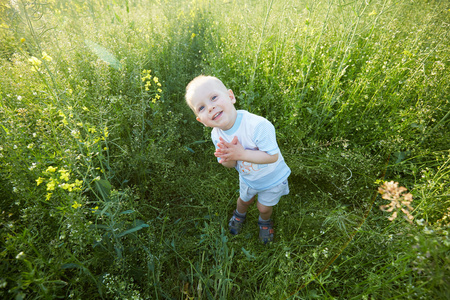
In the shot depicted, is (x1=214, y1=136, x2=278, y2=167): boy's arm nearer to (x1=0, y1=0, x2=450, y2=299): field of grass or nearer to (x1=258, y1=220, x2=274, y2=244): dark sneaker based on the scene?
(x1=0, y1=0, x2=450, y2=299): field of grass

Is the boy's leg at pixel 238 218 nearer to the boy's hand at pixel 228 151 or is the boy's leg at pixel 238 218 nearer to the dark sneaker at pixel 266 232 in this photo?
the dark sneaker at pixel 266 232

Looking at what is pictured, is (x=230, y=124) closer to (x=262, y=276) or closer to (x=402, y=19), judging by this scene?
(x=262, y=276)

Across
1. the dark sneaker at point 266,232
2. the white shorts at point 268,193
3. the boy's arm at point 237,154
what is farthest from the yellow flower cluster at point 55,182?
the dark sneaker at point 266,232

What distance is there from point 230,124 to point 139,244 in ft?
3.84

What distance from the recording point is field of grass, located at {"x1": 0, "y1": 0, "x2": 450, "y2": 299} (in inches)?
53.1

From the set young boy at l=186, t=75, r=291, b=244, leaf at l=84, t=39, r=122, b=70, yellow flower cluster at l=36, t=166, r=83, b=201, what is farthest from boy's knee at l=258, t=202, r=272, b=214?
leaf at l=84, t=39, r=122, b=70

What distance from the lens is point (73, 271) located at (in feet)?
4.82

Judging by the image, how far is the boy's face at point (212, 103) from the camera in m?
1.60

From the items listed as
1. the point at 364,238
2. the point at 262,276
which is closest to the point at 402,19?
the point at 364,238

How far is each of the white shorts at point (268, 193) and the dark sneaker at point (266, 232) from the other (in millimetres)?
261

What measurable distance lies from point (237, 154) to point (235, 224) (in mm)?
914

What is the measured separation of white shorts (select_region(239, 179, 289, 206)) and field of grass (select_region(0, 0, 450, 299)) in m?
0.27

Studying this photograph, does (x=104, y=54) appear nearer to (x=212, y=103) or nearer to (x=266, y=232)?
(x=212, y=103)

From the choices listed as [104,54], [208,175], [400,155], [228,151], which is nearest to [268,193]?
[228,151]
